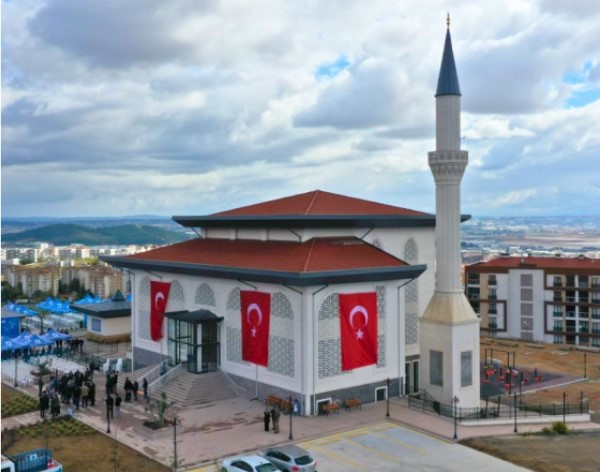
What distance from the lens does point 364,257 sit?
37.5 meters

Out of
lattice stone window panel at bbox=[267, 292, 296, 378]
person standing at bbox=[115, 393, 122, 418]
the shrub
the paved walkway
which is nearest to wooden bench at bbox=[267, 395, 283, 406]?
the paved walkway

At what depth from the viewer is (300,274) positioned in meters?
32.7

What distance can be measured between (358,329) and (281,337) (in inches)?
172

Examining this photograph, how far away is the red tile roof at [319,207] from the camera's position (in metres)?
39.9

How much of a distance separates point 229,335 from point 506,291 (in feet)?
139

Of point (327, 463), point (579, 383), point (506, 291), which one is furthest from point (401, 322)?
point (506, 291)

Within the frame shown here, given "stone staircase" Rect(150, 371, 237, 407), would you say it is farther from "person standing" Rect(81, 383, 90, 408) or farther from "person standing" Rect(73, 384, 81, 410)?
"person standing" Rect(73, 384, 81, 410)

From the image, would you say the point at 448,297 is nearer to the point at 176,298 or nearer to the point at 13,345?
the point at 176,298

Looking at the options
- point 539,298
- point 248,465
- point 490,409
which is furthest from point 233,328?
point 539,298

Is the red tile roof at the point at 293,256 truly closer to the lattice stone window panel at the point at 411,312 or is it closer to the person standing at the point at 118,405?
the lattice stone window panel at the point at 411,312

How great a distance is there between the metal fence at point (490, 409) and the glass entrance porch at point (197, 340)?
1238cm

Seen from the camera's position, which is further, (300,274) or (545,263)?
(545,263)

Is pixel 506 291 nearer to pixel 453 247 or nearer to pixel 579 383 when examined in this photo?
pixel 579 383

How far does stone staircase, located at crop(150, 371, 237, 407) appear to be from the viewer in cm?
3607
